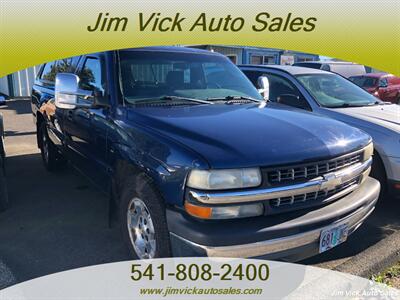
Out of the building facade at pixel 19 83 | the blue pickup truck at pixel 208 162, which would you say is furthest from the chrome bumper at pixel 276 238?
the building facade at pixel 19 83

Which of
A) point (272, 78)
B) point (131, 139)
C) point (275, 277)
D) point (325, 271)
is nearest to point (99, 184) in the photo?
point (131, 139)

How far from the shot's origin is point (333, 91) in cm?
574

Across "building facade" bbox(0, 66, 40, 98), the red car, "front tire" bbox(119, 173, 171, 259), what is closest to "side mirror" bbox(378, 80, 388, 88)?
the red car

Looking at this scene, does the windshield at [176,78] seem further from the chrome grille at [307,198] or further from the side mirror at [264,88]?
the chrome grille at [307,198]

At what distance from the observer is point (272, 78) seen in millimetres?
6195

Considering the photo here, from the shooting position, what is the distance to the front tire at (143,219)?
103 inches

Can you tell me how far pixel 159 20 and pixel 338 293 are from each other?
281 centimetres

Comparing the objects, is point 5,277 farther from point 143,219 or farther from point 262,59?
point 262,59

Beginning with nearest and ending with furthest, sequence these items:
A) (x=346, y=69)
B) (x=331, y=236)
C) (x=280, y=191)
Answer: (x=280, y=191) < (x=331, y=236) < (x=346, y=69)

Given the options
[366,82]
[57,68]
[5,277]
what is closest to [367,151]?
[5,277]

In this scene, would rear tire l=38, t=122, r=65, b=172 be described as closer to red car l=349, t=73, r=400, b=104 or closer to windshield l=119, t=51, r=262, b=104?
windshield l=119, t=51, r=262, b=104

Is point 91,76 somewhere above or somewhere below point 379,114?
above

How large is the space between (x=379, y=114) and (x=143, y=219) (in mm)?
3524

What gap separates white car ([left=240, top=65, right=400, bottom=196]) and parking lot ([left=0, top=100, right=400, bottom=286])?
60 cm
